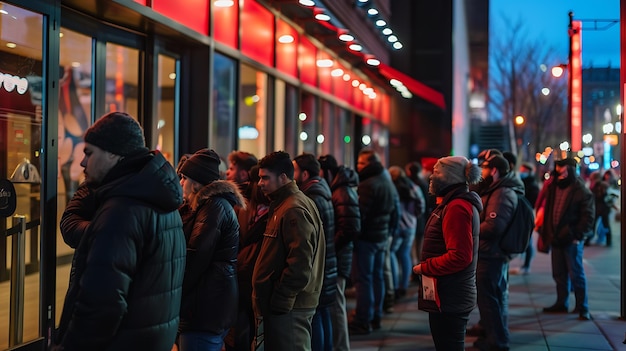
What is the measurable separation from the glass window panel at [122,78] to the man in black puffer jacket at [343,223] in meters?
2.67

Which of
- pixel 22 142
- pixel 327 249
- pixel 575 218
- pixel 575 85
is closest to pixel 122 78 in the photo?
pixel 22 142

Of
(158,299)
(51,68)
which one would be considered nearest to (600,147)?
(51,68)

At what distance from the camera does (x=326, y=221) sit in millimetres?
6387

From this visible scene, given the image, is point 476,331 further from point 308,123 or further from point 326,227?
point 308,123

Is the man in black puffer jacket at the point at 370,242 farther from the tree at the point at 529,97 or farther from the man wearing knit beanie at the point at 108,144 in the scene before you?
the tree at the point at 529,97

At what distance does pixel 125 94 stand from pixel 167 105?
149cm

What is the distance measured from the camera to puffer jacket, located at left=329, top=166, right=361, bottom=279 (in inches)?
292

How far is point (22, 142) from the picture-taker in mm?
5895

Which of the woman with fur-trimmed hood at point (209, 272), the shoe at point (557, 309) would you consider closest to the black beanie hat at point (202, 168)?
the woman with fur-trimmed hood at point (209, 272)

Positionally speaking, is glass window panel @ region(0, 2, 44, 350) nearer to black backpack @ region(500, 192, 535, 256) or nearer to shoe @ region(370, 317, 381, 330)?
shoe @ region(370, 317, 381, 330)

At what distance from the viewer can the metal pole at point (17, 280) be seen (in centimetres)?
588

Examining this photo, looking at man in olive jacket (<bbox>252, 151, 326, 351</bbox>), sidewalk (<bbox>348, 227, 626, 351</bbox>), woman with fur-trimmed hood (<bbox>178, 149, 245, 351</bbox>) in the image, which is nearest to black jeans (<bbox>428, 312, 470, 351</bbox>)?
man in olive jacket (<bbox>252, 151, 326, 351</bbox>)

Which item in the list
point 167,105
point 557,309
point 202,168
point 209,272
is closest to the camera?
point 209,272

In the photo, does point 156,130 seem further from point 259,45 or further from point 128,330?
point 128,330
